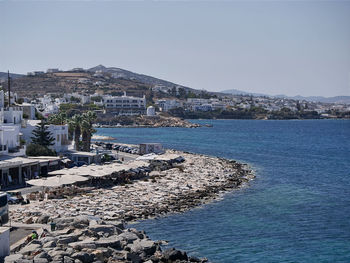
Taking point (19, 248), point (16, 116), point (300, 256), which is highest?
point (16, 116)

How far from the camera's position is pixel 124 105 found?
183 meters

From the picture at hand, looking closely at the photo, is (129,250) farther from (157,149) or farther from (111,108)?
(111,108)

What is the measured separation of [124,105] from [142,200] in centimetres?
14896

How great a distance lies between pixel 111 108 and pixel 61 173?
142159 mm

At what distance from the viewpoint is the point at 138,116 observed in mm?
177125

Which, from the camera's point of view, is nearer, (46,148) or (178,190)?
(178,190)

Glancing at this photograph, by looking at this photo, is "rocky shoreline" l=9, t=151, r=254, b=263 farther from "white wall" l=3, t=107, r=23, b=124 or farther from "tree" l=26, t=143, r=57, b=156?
"white wall" l=3, t=107, r=23, b=124

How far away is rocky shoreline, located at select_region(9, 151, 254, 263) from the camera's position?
90.7 ft

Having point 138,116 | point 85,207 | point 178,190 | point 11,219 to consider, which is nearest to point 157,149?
point 178,190

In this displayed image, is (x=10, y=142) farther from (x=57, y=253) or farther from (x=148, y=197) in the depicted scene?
(x=57, y=253)

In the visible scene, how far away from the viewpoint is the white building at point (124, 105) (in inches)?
7078

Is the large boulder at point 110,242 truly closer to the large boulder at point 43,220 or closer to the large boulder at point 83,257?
the large boulder at point 83,257

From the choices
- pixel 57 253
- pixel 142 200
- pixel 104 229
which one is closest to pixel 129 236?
pixel 104 229

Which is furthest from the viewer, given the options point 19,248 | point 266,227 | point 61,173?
point 61,173
